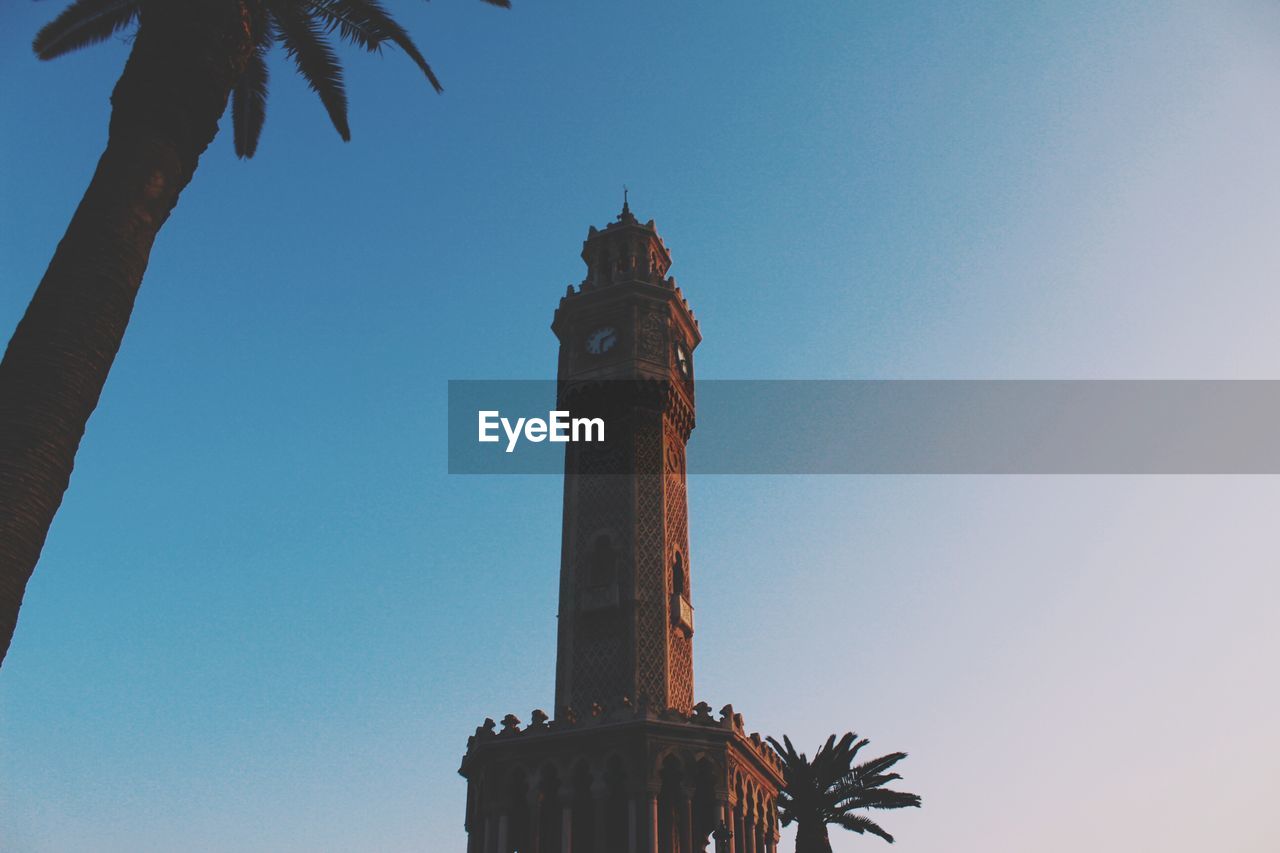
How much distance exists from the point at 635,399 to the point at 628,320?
2.47m

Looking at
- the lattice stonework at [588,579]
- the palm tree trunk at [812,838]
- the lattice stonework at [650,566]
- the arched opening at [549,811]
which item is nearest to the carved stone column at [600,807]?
the arched opening at [549,811]

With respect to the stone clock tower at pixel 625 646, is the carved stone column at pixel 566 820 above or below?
below

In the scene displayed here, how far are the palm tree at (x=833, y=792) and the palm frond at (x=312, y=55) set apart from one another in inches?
889

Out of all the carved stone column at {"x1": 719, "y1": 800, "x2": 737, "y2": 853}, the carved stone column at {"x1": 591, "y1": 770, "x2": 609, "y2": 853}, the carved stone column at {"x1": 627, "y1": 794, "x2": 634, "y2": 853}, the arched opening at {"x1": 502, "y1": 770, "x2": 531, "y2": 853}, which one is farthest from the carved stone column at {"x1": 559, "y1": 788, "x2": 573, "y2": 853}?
the carved stone column at {"x1": 719, "y1": 800, "x2": 737, "y2": 853}

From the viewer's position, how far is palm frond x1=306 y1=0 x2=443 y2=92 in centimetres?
1484

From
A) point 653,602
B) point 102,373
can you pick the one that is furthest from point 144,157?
point 653,602

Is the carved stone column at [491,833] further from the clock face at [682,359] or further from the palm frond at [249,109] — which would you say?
the palm frond at [249,109]

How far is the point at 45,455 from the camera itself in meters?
10.4

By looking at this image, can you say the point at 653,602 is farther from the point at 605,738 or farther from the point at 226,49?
the point at 226,49

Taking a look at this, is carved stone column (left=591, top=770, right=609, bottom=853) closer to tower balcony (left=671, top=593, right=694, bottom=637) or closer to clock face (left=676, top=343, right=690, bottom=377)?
tower balcony (left=671, top=593, right=694, bottom=637)

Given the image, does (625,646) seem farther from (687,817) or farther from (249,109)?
(249,109)

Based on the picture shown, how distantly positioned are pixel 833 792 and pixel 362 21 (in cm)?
2557

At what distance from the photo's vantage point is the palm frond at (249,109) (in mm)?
17469

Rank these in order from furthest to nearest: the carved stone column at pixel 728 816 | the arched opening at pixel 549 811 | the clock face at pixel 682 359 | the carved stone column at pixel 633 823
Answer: the clock face at pixel 682 359 < the arched opening at pixel 549 811 < the carved stone column at pixel 728 816 < the carved stone column at pixel 633 823
